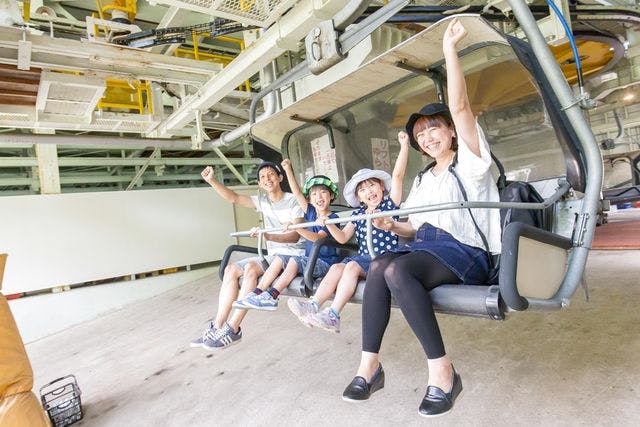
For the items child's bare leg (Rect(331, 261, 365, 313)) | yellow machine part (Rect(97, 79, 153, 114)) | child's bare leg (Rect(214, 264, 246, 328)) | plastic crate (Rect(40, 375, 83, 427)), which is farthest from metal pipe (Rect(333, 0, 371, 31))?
yellow machine part (Rect(97, 79, 153, 114))

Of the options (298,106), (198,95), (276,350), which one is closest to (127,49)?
(198,95)

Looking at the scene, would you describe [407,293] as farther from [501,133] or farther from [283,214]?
[501,133]

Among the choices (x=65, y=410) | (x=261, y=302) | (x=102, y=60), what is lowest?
(x=65, y=410)

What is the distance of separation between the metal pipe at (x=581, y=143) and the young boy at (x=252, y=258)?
1.37 metres

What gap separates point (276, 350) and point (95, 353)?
1.98 metres

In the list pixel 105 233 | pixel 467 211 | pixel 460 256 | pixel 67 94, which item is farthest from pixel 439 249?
pixel 105 233

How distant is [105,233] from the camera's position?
5621 millimetres

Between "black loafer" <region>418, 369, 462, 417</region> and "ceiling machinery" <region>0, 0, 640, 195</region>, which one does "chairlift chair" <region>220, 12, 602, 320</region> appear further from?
"black loafer" <region>418, 369, 462, 417</region>

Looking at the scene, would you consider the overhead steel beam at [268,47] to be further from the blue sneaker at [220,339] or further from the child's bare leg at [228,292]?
the blue sneaker at [220,339]

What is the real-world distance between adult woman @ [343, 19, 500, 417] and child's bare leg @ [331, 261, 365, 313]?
20 centimetres

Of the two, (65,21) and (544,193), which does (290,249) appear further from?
(65,21)

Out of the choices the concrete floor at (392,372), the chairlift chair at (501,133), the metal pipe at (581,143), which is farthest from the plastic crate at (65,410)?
the metal pipe at (581,143)

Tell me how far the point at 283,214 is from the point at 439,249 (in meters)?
1.21

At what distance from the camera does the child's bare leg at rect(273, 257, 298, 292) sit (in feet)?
6.72
